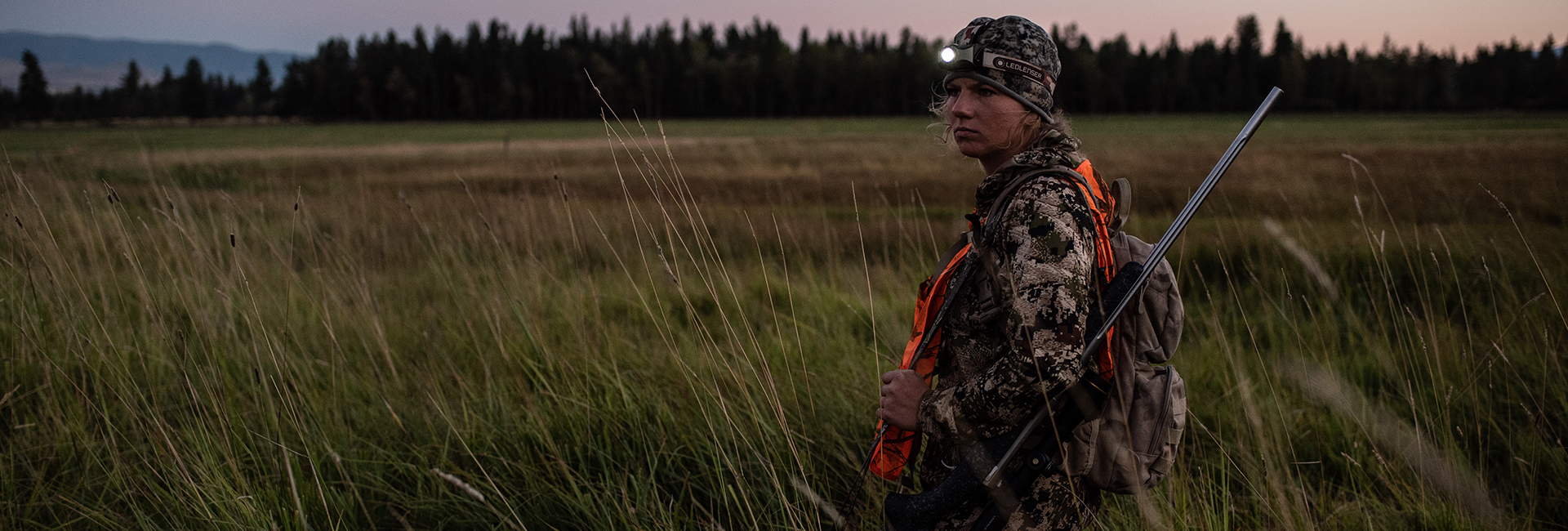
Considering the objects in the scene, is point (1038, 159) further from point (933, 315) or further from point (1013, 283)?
point (933, 315)

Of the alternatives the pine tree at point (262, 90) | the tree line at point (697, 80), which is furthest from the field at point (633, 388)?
the pine tree at point (262, 90)

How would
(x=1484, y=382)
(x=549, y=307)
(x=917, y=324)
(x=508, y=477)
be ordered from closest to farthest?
(x=917, y=324) → (x=508, y=477) → (x=1484, y=382) → (x=549, y=307)

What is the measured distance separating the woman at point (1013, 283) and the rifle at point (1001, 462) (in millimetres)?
30

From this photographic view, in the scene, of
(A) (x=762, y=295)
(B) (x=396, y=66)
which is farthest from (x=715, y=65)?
(A) (x=762, y=295)

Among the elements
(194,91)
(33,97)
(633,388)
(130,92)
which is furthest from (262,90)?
(633,388)

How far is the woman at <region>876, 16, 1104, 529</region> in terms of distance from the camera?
145 centimetres

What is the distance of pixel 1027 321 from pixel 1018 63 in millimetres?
572

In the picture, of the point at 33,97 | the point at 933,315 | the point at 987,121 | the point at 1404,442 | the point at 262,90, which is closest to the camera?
the point at 987,121

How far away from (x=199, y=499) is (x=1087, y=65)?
10185 cm

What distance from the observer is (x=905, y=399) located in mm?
1715

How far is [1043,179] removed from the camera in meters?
1.54

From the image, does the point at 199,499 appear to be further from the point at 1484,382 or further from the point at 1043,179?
the point at 1484,382

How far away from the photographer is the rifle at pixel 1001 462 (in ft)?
5.05

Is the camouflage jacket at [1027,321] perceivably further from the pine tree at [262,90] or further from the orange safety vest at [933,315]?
the pine tree at [262,90]
